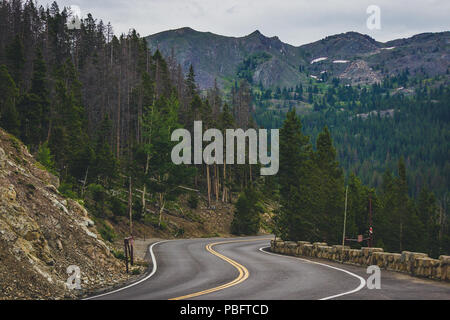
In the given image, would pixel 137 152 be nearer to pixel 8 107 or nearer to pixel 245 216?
pixel 8 107

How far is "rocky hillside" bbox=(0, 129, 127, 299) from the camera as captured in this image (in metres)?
13.2

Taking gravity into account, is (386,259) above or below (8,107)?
below

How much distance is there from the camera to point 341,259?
23094 millimetres

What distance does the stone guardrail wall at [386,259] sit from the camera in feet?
50.6

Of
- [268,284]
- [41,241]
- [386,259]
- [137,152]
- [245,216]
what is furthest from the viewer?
[245,216]

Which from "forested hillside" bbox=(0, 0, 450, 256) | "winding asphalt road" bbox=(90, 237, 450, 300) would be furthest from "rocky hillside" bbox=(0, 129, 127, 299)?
"forested hillside" bbox=(0, 0, 450, 256)

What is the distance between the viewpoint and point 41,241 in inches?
634

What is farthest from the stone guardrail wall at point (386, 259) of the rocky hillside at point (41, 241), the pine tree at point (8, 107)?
the pine tree at point (8, 107)

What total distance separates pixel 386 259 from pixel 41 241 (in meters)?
14.2

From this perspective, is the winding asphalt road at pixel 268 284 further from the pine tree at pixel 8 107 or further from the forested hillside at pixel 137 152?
the pine tree at pixel 8 107

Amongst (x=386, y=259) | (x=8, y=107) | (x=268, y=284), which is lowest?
(x=386, y=259)

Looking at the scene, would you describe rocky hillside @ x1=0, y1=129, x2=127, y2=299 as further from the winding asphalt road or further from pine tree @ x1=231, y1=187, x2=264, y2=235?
pine tree @ x1=231, y1=187, x2=264, y2=235

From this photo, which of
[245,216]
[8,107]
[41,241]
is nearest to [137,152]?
[8,107]

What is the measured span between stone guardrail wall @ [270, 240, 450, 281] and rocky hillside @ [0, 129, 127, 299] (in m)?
11.2
